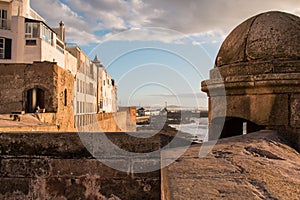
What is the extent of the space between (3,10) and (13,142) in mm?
23879

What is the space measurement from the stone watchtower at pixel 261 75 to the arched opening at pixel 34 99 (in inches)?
582

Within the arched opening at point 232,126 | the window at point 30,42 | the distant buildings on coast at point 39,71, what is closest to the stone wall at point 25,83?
the distant buildings on coast at point 39,71

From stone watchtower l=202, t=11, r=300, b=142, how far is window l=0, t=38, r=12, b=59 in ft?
72.1

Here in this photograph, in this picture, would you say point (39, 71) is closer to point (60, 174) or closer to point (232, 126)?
point (232, 126)

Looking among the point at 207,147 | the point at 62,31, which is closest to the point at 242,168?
the point at 207,147

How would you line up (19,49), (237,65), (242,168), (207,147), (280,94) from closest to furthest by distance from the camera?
(242,168) → (207,147) → (280,94) → (237,65) → (19,49)

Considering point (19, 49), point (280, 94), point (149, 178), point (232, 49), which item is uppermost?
point (19, 49)

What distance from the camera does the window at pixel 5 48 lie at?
21.9m

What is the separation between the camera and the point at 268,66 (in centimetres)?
337

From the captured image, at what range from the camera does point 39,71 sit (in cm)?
1617

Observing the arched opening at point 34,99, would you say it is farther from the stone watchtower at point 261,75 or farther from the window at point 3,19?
the stone watchtower at point 261,75

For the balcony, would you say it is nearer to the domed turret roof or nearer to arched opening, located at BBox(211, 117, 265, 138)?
arched opening, located at BBox(211, 117, 265, 138)

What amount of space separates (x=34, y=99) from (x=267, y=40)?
1620cm

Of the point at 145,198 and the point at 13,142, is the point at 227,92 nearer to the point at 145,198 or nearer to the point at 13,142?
the point at 145,198
